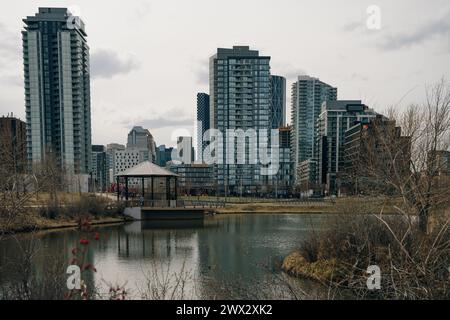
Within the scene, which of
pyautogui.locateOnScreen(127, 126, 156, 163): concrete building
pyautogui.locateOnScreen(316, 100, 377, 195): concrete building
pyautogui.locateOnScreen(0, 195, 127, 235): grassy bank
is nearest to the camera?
pyautogui.locateOnScreen(0, 195, 127, 235): grassy bank

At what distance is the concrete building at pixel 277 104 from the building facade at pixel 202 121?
49.1 feet

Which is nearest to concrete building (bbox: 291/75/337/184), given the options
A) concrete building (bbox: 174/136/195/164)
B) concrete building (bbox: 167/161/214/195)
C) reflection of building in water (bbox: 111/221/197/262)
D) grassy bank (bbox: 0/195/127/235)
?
concrete building (bbox: 167/161/214/195)

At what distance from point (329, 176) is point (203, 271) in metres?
46.3

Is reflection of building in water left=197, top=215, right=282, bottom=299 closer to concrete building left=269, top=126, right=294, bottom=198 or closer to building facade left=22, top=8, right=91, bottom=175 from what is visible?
building facade left=22, top=8, right=91, bottom=175

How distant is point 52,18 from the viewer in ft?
16.3

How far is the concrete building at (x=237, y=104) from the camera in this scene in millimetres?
48562

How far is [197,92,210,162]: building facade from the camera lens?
52750 millimetres

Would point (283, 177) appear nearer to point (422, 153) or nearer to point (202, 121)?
point (202, 121)

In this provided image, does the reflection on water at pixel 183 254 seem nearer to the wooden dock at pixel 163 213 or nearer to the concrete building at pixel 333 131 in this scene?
the wooden dock at pixel 163 213

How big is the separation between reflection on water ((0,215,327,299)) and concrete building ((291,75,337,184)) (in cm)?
5729

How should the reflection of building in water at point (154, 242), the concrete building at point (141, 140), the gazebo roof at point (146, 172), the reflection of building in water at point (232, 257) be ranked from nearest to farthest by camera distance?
the reflection of building in water at point (232, 257) < the reflection of building in water at point (154, 242) < the gazebo roof at point (146, 172) < the concrete building at point (141, 140)

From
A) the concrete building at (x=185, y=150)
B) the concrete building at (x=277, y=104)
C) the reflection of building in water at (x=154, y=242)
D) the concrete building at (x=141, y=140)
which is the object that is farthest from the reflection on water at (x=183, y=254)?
the concrete building at (x=277, y=104)

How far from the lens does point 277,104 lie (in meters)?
65.8
